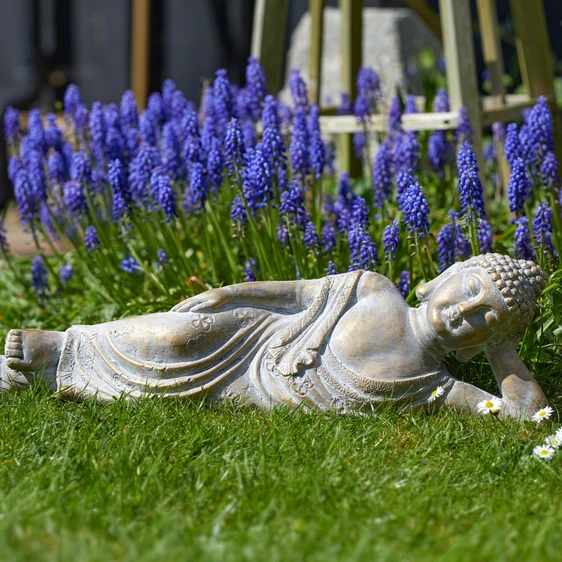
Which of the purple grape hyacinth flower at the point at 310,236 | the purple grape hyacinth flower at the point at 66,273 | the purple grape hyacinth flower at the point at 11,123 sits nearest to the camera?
the purple grape hyacinth flower at the point at 310,236

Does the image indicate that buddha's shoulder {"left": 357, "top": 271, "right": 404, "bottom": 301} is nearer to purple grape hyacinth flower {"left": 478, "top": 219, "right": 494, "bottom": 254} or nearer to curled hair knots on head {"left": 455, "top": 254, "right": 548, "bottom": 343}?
curled hair knots on head {"left": 455, "top": 254, "right": 548, "bottom": 343}

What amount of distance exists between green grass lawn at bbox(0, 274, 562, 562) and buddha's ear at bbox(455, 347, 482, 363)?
0.66 feet

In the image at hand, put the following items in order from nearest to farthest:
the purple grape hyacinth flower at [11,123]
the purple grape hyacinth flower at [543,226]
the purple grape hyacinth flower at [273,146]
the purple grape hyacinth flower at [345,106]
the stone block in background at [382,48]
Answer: the purple grape hyacinth flower at [543,226], the purple grape hyacinth flower at [273,146], the purple grape hyacinth flower at [11,123], the purple grape hyacinth flower at [345,106], the stone block in background at [382,48]

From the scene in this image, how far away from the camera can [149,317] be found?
10.2 ft

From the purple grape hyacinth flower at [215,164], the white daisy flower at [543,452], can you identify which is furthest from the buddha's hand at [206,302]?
the white daisy flower at [543,452]

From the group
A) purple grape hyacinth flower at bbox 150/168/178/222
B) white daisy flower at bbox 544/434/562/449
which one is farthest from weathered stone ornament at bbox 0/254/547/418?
purple grape hyacinth flower at bbox 150/168/178/222

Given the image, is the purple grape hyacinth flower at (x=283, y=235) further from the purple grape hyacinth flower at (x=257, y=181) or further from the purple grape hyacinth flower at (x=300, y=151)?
the purple grape hyacinth flower at (x=300, y=151)

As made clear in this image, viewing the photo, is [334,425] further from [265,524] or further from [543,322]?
[543,322]

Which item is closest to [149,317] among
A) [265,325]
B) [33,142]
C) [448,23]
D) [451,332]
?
[265,325]

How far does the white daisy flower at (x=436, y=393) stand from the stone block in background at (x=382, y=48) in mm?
4575

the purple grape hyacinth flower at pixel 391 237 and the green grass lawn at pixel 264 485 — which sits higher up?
the purple grape hyacinth flower at pixel 391 237

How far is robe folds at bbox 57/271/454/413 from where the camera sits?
2.97m

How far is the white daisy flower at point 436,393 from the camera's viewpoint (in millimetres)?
2941

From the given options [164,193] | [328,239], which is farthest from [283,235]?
[164,193]
